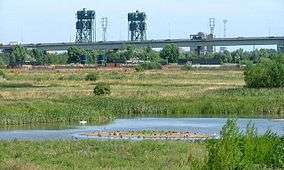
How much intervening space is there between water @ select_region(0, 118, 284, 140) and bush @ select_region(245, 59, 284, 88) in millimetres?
28999

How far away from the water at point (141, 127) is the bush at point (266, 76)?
28999mm

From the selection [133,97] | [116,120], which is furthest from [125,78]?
[116,120]

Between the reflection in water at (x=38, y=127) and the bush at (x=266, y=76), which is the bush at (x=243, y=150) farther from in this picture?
the bush at (x=266, y=76)

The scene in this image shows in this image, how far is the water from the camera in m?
46.8

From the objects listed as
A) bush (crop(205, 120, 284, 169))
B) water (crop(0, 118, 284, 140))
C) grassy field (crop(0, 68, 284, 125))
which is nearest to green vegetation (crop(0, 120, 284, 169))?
bush (crop(205, 120, 284, 169))

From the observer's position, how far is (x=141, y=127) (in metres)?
53.0

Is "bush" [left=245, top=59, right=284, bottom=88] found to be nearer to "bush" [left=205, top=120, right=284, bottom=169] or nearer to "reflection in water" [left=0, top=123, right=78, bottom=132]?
"reflection in water" [left=0, top=123, right=78, bottom=132]

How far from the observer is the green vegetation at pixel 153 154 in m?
21.7

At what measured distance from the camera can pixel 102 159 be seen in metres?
30.5

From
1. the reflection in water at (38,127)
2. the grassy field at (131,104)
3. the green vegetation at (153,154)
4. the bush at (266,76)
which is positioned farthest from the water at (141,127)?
the bush at (266,76)

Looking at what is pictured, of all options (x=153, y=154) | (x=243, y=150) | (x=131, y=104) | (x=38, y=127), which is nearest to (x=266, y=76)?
A: (x=131, y=104)

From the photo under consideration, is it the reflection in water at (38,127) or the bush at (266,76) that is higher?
the bush at (266,76)

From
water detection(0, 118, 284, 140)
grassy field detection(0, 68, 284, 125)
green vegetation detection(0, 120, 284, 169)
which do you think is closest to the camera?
green vegetation detection(0, 120, 284, 169)

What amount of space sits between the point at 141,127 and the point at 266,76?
3880 cm
